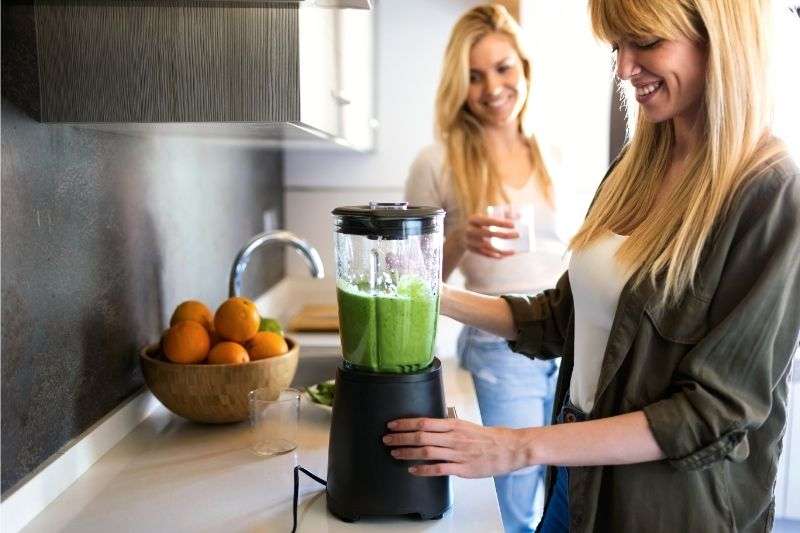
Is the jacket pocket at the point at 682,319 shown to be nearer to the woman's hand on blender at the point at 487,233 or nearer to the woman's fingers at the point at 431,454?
the woman's fingers at the point at 431,454

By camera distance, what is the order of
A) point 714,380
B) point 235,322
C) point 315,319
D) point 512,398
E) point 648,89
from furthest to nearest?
point 315,319
point 512,398
point 235,322
point 648,89
point 714,380

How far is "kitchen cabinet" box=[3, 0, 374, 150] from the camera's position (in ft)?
3.54

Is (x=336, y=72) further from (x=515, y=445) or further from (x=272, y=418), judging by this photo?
(x=515, y=445)

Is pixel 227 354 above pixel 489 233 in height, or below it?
below

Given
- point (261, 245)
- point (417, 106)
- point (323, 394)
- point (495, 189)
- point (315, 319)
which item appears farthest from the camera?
point (417, 106)

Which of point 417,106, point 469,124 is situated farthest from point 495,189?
point 417,106

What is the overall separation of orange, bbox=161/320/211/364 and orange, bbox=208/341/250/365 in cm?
2

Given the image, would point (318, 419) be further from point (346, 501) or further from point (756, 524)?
point (756, 524)

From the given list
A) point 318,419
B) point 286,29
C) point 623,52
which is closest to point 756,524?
point 623,52

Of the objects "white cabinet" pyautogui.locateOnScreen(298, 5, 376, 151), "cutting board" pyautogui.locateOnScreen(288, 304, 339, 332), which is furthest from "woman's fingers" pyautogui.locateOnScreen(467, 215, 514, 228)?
"cutting board" pyautogui.locateOnScreen(288, 304, 339, 332)

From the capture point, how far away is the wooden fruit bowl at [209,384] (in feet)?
4.54

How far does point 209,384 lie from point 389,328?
0.46 m

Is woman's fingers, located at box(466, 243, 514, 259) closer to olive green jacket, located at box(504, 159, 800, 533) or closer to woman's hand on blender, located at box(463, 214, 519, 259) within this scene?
woman's hand on blender, located at box(463, 214, 519, 259)

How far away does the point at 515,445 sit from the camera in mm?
1021
